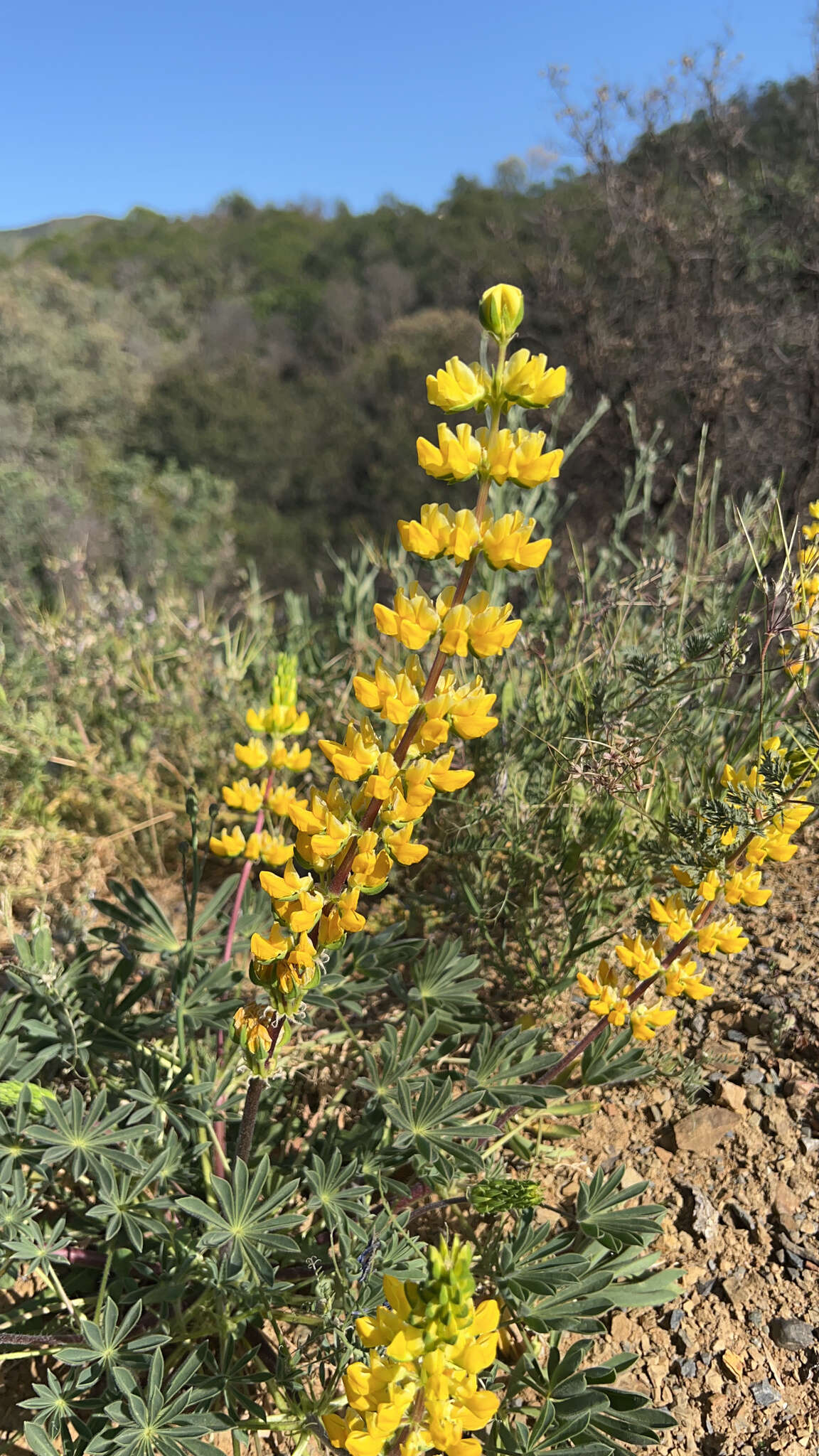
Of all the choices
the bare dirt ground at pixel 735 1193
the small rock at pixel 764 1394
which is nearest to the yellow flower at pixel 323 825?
the bare dirt ground at pixel 735 1193

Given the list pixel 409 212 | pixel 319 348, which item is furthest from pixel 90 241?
pixel 319 348

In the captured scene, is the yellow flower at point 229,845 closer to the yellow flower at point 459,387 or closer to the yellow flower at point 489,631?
the yellow flower at point 489,631

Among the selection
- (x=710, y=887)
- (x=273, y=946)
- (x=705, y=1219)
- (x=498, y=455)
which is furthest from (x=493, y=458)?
(x=705, y=1219)

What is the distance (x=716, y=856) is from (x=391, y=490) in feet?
25.9

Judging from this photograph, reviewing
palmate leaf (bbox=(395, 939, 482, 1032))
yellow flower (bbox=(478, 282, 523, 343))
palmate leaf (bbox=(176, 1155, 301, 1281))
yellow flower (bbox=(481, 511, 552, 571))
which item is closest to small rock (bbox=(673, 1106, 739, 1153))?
palmate leaf (bbox=(395, 939, 482, 1032))

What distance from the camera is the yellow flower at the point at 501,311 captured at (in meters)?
1.02

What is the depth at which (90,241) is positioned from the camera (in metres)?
23.5

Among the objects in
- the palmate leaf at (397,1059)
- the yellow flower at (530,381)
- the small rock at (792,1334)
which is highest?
the yellow flower at (530,381)

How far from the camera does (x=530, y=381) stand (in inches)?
39.3

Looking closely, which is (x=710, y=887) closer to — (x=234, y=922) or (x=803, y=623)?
(x=803, y=623)

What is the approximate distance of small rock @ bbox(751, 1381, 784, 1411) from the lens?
4.59 feet

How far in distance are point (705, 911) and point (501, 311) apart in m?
1.01

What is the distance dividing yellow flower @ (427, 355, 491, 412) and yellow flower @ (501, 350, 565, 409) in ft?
0.10

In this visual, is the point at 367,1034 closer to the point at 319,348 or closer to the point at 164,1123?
the point at 164,1123
